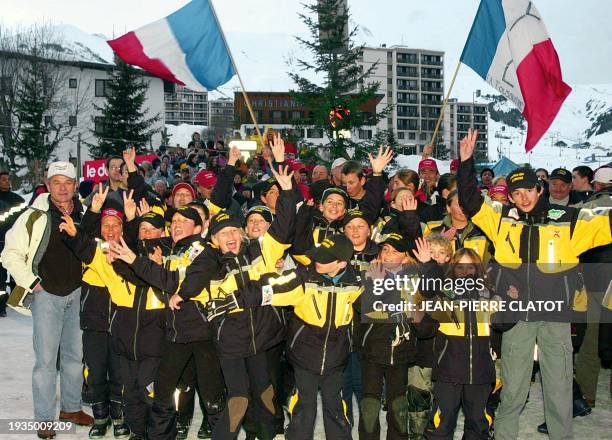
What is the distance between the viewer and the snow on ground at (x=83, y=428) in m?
6.35

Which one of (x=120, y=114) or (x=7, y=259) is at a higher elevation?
(x=120, y=114)

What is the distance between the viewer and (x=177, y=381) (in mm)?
5734

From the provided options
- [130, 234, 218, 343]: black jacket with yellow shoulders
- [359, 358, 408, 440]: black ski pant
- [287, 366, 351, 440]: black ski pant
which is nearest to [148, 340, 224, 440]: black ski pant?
[130, 234, 218, 343]: black jacket with yellow shoulders

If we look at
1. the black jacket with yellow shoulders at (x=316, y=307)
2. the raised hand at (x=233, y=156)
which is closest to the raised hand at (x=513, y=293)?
the black jacket with yellow shoulders at (x=316, y=307)

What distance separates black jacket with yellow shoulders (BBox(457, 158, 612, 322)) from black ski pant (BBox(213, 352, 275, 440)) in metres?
2.12

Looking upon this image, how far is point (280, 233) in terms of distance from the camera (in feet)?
18.1

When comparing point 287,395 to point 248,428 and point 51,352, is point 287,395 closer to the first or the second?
point 248,428

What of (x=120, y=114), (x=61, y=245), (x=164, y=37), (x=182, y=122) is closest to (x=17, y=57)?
(x=120, y=114)

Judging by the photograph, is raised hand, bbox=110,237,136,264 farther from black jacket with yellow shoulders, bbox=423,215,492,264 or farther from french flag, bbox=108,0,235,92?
french flag, bbox=108,0,235,92

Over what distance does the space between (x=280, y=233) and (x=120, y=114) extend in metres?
47.1

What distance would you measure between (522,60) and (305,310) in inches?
202

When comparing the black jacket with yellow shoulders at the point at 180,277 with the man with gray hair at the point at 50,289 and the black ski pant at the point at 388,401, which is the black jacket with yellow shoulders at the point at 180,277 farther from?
the black ski pant at the point at 388,401

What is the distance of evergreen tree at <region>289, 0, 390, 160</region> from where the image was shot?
85.9ft

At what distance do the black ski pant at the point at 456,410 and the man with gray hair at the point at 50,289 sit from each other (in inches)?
136
